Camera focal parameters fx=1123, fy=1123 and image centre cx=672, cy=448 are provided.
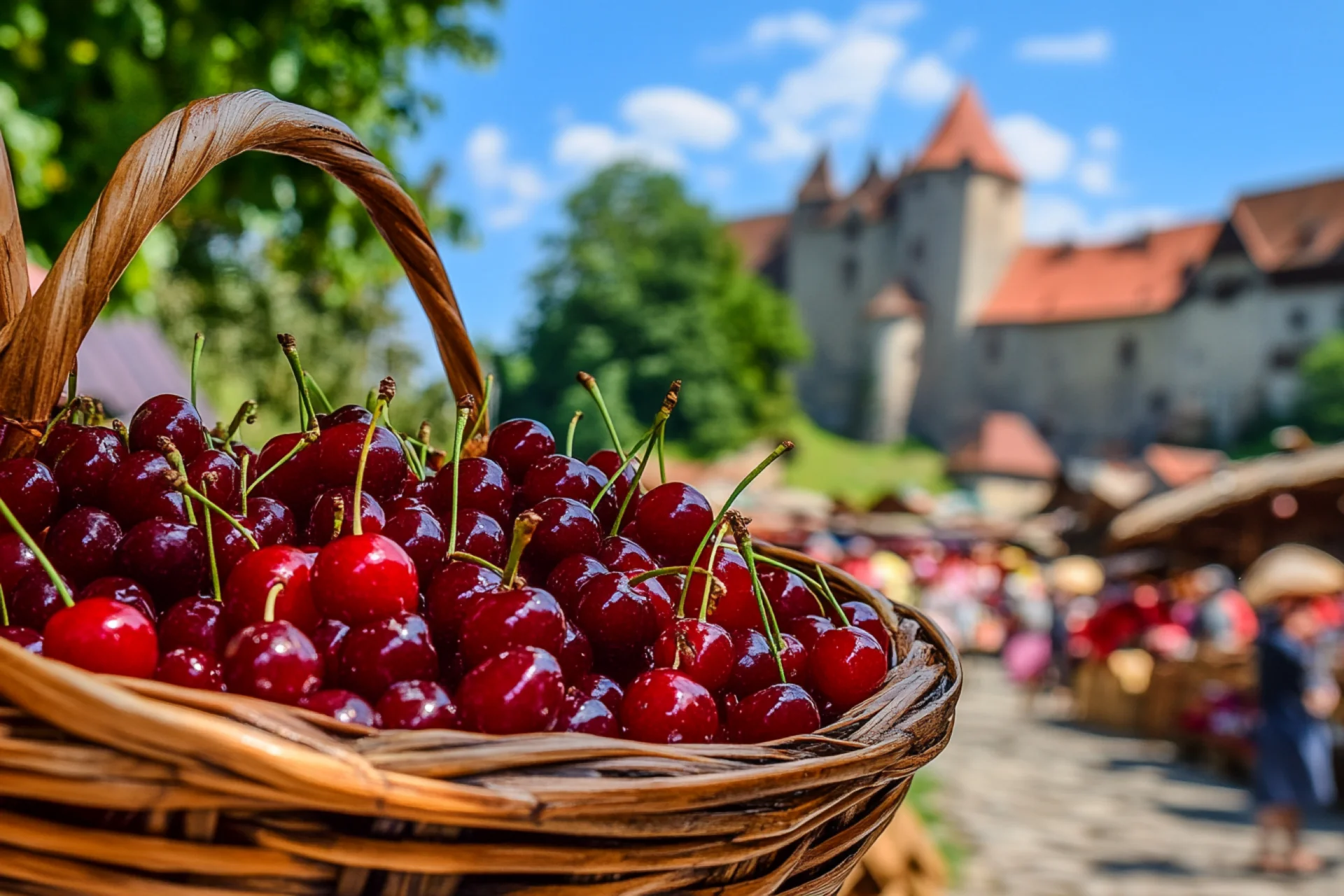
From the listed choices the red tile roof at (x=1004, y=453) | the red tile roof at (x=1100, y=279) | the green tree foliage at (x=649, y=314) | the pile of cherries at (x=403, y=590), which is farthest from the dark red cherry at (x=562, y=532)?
the red tile roof at (x=1100, y=279)

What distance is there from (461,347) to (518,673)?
64cm

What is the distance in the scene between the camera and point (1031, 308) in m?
44.4

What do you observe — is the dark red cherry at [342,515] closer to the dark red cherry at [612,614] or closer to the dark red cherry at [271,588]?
the dark red cherry at [271,588]

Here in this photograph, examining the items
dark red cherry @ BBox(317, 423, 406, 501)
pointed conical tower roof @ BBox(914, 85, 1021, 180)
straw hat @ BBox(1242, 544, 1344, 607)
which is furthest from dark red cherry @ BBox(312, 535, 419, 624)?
pointed conical tower roof @ BBox(914, 85, 1021, 180)

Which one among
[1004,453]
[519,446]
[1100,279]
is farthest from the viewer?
[1100,279]

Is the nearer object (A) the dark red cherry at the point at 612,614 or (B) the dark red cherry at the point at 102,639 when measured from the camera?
(B) the dark red cherry at the point at 102,639

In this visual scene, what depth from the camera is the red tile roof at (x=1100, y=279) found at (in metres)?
42.5

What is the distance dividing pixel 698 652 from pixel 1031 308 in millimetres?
46057

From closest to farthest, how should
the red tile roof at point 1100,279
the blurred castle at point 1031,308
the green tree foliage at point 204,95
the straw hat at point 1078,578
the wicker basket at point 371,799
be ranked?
1. the wicker basket at point 371,799
2. the green tree foliage at point 204,95
3. the straw hat at point 1078,578
4. the blurred castle at point 1031,308
5. the red tile roof at point 1100,279

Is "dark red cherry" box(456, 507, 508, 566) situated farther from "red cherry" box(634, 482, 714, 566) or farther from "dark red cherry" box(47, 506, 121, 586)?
→ "dark red cherry" box(47, 506, 121, 586)

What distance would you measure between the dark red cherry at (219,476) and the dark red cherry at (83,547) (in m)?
0.08

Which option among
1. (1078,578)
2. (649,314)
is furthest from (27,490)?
(649,314)

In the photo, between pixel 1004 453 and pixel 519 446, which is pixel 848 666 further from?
pixel 1004 453

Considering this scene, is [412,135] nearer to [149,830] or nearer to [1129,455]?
[149,830]
